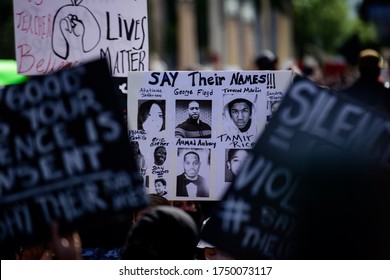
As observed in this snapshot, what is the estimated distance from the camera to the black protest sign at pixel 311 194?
4066mm

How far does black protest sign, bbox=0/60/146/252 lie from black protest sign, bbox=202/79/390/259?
371mm

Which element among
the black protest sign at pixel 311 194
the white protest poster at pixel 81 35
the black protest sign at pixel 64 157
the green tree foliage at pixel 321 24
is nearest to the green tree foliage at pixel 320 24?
the green tree foliage at pixel 321 24

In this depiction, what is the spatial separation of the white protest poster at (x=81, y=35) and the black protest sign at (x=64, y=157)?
9.62 ft

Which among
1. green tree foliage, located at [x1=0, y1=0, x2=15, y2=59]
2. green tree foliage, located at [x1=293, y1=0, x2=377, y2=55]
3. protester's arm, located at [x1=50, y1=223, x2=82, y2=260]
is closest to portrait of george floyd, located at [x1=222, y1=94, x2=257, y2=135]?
protester's arm, located at [x1=50, y1=223, x2=82, y2=260]

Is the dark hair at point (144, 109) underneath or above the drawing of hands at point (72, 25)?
underneath

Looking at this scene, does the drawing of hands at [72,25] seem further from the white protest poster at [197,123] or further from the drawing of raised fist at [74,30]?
the white protest poster at [197,123]

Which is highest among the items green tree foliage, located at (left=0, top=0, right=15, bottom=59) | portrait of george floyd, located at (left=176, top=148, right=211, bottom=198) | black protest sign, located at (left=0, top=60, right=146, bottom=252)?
black protest sign, located at (left=0, top=60, right=146, bottom=252)

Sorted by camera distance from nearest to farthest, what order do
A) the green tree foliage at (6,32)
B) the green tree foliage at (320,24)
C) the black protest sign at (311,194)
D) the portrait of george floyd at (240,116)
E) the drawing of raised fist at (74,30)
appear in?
the black protest sign at (311,194), the portrait of george floyd at (240,116), the drawing of raised fist at (74,30), the green tree foliage at (6,32), the green tree foliage at (320,24)

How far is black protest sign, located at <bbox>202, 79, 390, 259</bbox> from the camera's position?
4.07 metres

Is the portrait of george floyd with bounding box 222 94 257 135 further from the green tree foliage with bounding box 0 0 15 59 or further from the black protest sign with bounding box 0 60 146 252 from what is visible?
the green tree foliage with bounding box 0 0 15 59

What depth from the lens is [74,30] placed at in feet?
23.9

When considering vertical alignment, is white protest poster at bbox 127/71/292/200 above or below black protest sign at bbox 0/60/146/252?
below
